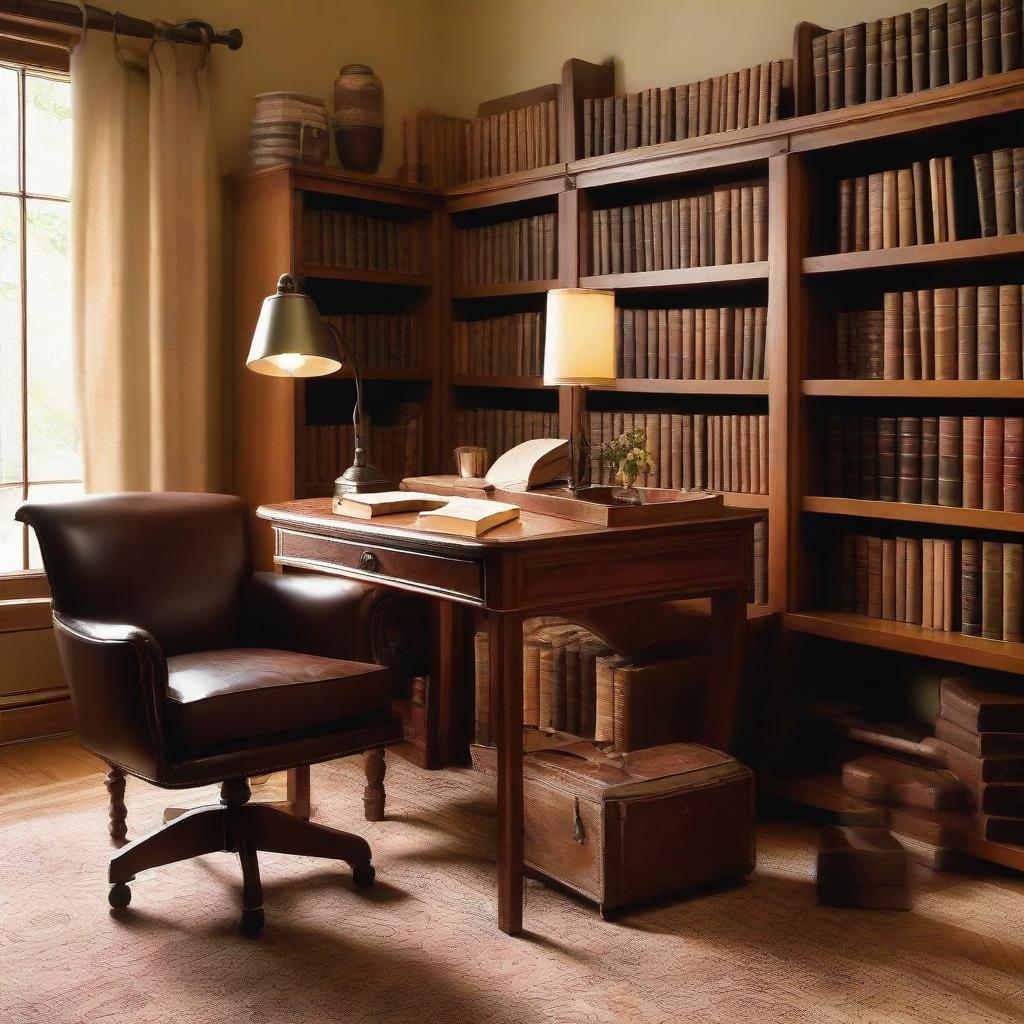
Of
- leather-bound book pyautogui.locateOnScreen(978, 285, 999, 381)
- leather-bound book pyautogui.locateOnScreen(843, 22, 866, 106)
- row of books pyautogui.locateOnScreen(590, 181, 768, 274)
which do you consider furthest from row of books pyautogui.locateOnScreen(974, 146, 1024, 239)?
row of books pyautogui.locateOnScreen(590, 181, 768, 274)

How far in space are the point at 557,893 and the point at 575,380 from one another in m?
1.21

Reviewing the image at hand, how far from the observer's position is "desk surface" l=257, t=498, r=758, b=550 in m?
2.53

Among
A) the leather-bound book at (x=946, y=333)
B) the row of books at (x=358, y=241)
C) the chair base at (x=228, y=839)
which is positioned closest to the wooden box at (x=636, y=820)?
the chair base at (x=228, y=839)

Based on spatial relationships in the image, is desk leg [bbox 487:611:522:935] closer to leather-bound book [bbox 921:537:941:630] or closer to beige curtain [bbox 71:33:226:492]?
leather-bound book [bbox 921:537:941:630]

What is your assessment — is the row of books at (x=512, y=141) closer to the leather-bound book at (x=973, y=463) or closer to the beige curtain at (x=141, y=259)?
the beige curtain at (x=141, y=259)

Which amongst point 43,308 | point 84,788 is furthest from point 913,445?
point 43,308

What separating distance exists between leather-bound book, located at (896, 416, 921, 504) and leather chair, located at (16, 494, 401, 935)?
141 centimetres

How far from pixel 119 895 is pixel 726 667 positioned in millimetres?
1527

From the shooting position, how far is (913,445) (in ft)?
10.3

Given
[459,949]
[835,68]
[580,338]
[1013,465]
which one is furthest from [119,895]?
[835,68]

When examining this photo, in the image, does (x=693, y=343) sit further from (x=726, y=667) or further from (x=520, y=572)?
(x=520, y=572)

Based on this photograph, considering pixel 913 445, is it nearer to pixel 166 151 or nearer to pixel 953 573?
pixel 953 573

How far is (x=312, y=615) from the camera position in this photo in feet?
9.90

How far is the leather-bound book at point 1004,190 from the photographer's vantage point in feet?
9.40
